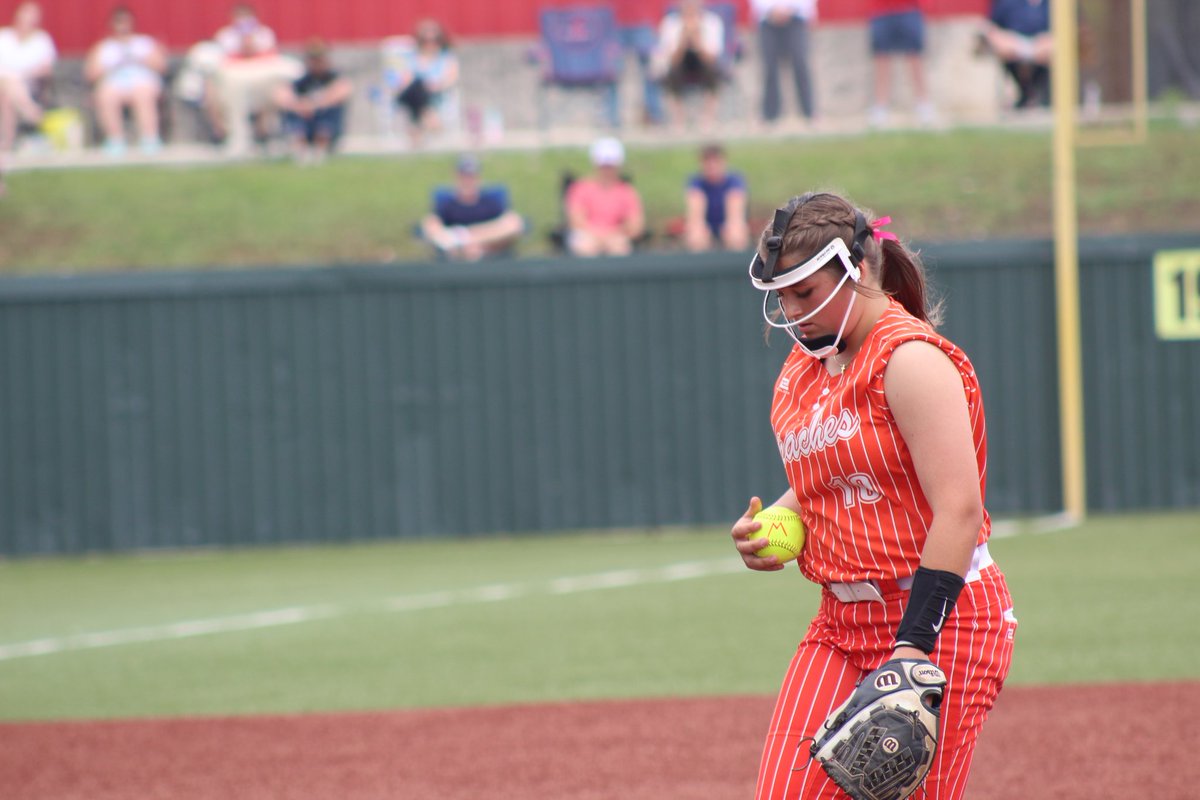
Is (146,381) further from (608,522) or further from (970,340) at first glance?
(970,340)

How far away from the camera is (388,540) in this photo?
15.2m

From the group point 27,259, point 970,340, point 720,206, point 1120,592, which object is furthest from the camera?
point 27,259

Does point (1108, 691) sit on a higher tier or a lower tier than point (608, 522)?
higher

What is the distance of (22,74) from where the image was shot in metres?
20.8

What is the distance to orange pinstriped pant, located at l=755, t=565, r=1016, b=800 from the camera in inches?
143

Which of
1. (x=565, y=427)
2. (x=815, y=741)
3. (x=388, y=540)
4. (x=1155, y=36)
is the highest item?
(x=1155, y=36)

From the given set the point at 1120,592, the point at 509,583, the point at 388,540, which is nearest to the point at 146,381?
the point at 388,540

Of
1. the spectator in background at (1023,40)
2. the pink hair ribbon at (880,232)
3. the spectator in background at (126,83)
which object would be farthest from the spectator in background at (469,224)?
the pink hair ribbon at (880,232)

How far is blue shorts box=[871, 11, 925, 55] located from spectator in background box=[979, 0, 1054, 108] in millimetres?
808

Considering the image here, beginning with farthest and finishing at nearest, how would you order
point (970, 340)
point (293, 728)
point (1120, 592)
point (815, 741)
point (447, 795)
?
1. point (970, 340)
2. point (1120, 592)
3. point (293, 728)
4. point (447, 795)
5. point (815, 741)

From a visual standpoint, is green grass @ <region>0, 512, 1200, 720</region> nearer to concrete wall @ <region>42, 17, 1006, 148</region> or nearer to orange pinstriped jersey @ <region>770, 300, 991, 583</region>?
orange pinstriped jersey @ <region>770, 300, 991, 583</region>

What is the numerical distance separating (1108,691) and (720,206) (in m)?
9.11

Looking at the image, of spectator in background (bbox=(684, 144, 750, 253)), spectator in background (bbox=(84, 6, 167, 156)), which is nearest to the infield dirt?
spectator in background (bbox=(684, 144, 750, 253))

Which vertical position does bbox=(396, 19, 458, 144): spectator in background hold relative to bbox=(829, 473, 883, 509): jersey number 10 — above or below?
above
